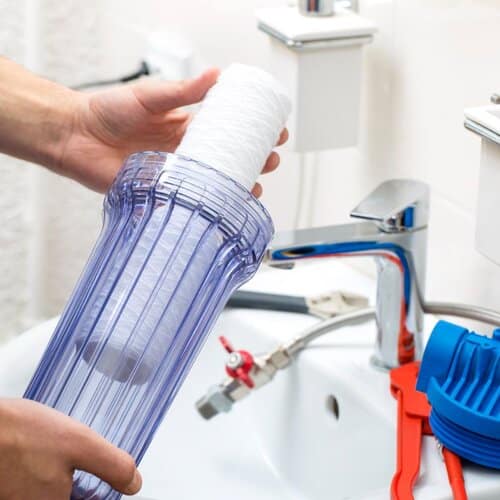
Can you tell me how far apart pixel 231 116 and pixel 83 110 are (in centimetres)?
27

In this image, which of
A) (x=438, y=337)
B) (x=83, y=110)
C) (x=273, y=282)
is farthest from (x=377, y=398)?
(x=83, y=110)

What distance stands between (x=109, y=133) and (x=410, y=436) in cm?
35

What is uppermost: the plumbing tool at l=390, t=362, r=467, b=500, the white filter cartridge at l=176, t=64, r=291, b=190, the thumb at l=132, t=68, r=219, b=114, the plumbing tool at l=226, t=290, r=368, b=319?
the white filter cartridge at l=176, t=64, r=291, b=190

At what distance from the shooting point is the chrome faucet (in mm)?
763

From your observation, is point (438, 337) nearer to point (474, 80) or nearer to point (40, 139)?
point (474, 80)

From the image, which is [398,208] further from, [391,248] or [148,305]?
[148,305]

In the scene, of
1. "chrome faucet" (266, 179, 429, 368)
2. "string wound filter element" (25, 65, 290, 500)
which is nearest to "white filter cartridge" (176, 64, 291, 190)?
"string wound filter element" (25, 65, 290, 500)

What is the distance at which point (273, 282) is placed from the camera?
99cm

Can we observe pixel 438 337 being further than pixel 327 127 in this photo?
No

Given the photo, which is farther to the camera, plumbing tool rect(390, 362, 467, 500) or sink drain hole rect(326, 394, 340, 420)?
sink drain hole rect(326, 394, 340, 420)

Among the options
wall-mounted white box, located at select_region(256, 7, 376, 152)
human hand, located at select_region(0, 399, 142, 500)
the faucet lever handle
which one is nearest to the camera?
human hand, located at select_region(0, 399, 142, 500)

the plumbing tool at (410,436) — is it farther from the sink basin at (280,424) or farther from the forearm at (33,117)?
the forearm at (33,117)

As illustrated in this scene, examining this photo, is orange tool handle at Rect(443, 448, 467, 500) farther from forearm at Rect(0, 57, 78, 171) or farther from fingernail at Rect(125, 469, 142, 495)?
forearm at Rect(0, 57, 78, 171)

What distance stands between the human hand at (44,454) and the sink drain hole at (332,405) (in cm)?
30
